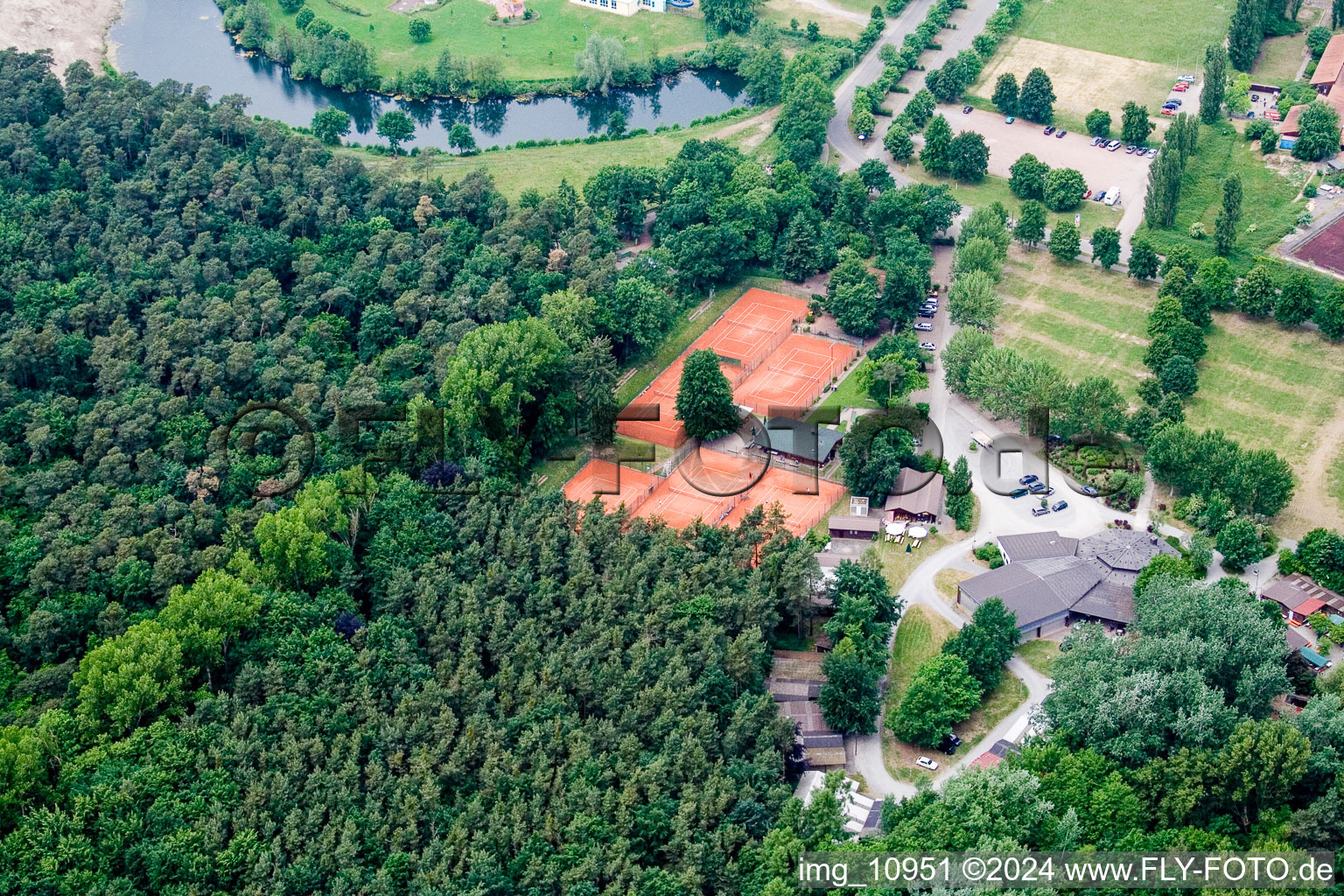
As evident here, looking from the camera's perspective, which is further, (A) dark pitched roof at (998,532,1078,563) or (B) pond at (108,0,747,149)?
(B) pond at (108,0,747,149)

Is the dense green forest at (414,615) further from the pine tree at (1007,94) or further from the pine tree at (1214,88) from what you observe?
the pine tree at (1214,88)

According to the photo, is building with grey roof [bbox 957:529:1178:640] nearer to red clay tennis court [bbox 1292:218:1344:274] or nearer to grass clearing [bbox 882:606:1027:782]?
grass clearing [bbox 882:606:1027:782]

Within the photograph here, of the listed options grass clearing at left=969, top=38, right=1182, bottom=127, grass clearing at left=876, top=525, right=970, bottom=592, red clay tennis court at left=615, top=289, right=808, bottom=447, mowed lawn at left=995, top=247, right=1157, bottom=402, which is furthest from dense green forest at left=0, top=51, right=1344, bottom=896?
grass clearing at left=969, top=38, right=1182, bottom=127

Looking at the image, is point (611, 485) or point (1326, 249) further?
point (1326, 249)

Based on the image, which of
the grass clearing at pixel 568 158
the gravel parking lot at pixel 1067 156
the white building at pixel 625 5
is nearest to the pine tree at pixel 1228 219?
the gravel parking lot at pixel 1067 156

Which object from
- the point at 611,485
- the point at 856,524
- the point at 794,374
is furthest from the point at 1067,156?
the point at 611,485

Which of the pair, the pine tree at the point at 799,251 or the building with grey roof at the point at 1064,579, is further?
the pine tree at the point at 799,251

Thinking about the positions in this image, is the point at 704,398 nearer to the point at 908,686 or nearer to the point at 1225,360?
the point at 908,686
